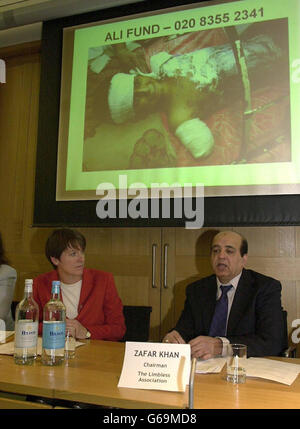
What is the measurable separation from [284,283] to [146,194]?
3.65 ft

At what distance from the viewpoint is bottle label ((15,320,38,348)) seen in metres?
1.37

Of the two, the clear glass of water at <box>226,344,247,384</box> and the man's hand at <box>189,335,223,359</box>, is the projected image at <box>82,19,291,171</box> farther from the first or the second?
the clear glass of water at <box>226,344,247,384</box>

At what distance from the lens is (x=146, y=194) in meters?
2.72

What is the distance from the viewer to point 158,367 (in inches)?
44.6

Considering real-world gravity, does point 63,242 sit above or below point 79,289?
above

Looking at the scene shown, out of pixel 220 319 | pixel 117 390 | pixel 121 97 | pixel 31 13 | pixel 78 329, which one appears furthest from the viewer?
pixel 31 13

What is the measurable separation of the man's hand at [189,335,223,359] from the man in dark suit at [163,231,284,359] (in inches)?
6.6

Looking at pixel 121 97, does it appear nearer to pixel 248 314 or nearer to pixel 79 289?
pixel 79 289

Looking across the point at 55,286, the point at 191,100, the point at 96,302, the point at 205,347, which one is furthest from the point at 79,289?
the point at 191,100

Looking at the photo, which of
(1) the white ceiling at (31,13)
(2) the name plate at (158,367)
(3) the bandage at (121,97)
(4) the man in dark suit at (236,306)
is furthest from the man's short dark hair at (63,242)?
(1) the white ceiling at (31,13)

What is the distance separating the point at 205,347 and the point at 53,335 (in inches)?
21.8

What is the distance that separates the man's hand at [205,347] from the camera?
145cm

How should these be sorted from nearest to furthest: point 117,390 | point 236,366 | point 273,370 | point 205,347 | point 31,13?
point 117,390 < point 236,366 < point 273,370 < point 205,347 < point 31,13
